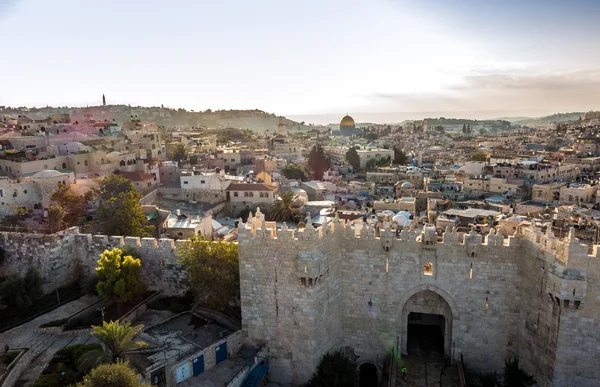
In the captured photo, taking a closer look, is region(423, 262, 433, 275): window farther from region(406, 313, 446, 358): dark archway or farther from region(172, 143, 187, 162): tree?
region(172, 143, 187, 162): tree

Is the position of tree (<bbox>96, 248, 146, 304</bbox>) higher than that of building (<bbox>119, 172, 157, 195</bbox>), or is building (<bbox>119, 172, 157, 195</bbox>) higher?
building (<bbox>119, 172, 157, 195</bbox>)

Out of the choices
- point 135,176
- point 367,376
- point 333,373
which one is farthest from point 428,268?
point 135,176

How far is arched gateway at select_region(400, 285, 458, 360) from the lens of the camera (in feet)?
50.4

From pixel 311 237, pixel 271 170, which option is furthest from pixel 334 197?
pixel 311 237

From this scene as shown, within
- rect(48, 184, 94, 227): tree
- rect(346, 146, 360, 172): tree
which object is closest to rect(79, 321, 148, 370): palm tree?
rect(48, 184, 94, 227): tree

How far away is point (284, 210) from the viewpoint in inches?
1458

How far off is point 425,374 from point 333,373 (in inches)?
129

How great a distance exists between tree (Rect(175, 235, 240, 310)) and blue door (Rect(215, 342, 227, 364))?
2.12 m

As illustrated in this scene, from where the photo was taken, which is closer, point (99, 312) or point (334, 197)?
point (99, 312)

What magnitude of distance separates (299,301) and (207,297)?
475cm

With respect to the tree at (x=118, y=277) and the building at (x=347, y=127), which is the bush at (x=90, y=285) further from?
the building at (x=347, y=127)

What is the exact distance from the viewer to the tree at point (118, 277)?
18656 mm

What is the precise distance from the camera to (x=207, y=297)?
711 inches

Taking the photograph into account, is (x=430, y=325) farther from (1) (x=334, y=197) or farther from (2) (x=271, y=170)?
(2) (x=271, y=170)
